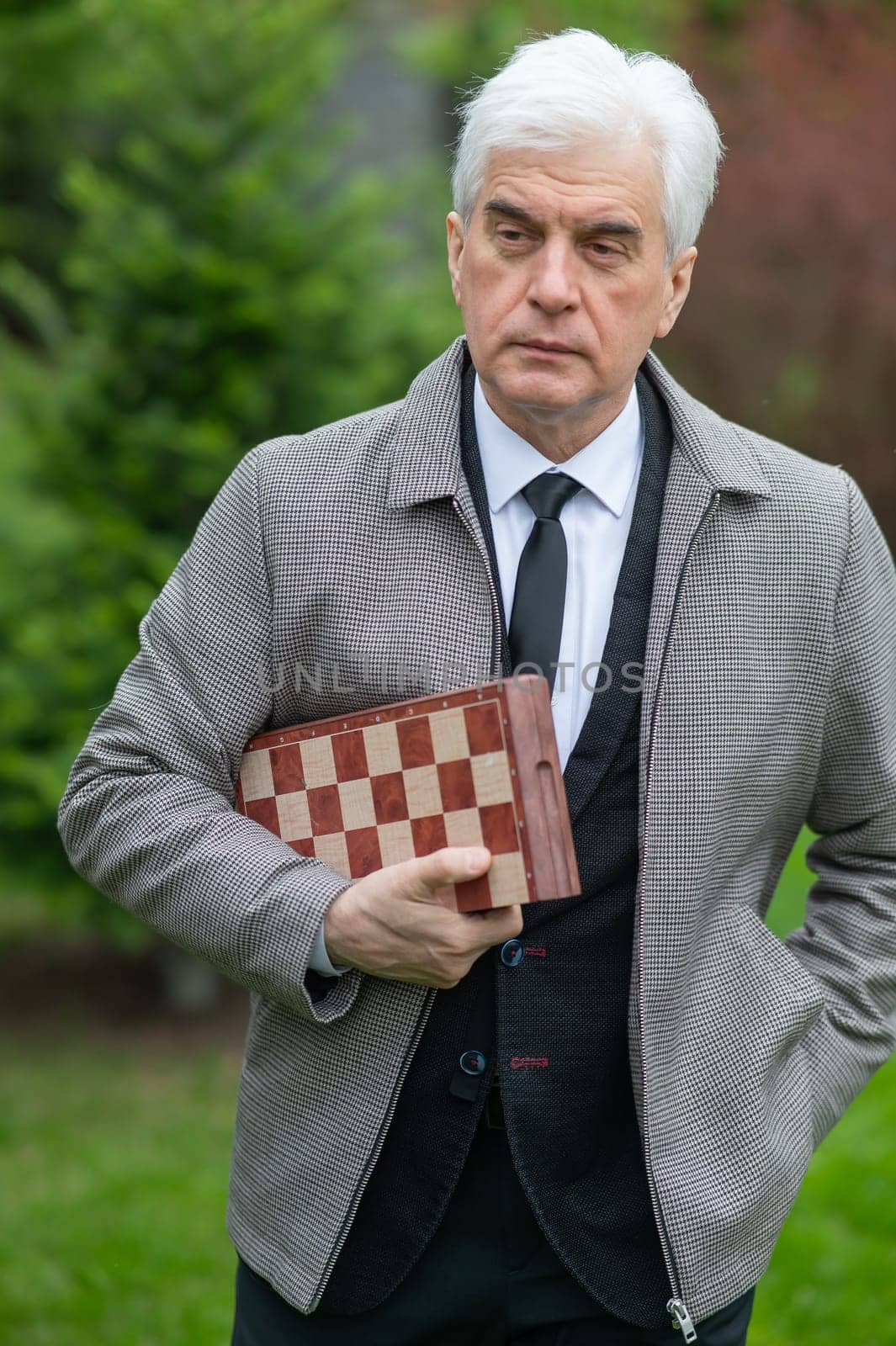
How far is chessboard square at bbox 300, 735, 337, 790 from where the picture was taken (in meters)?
2.17

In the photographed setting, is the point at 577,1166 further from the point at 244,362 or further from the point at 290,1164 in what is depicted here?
the point at 244,362

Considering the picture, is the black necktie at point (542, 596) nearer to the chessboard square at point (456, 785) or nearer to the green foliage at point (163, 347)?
the chessboard square at point (456, 785)

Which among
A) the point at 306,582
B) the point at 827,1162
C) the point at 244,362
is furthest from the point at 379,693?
the point at 244,362

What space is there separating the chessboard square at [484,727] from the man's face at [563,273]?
1.67 feet

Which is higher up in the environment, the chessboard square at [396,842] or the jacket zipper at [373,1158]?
the chessboard square at [396,842]

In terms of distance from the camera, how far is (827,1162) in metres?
4.56

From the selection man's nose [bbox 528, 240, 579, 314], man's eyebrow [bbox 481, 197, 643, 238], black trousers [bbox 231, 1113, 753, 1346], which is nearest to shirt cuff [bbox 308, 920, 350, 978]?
black trousers [bbox 231, 1113, 753, 1346]

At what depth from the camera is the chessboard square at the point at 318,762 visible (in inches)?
85.5

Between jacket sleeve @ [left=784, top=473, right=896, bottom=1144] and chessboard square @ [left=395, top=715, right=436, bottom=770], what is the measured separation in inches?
27.4

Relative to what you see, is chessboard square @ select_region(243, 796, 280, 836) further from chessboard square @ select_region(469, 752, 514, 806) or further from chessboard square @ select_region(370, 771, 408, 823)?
chessboard square @ select_region(469, 752, 514, 806)

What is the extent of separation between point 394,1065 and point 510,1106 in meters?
0.18

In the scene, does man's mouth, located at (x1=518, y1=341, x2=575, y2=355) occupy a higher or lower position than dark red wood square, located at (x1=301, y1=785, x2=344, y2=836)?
higher

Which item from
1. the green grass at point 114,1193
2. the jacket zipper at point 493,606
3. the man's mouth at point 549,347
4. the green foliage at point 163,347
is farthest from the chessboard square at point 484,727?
the green foliage at point 163,347

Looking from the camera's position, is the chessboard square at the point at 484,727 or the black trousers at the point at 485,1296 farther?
the black trousers at the point at 485,1296
